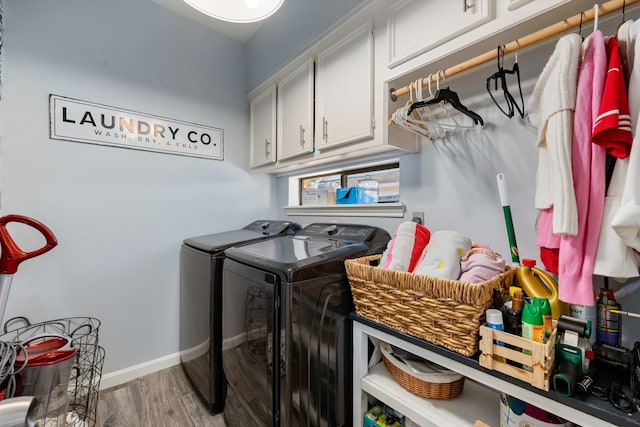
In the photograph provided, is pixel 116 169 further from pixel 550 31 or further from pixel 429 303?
pixel 550 31

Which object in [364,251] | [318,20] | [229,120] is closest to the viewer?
[364,251]

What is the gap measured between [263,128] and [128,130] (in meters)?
1.00

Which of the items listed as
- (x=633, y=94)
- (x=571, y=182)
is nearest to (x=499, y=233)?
(x=571, y=182)

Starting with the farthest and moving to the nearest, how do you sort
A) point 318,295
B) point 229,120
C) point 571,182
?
point 229,120, point 318,295, point 571,182

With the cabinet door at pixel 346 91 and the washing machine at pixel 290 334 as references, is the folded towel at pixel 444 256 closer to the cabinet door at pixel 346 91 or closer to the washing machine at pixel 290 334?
the washing machine at pixel 290 334

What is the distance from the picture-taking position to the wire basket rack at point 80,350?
158 centimetres

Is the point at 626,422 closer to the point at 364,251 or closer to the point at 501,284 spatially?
the point at 501,284

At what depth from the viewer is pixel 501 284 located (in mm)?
919

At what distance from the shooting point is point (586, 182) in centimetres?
75

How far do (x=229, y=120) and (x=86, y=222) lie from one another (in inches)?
53.0

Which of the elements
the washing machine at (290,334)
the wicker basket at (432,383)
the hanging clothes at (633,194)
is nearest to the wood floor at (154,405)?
the washing machine at (290,334)

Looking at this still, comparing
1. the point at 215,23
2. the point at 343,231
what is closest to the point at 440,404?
the point at 343,231

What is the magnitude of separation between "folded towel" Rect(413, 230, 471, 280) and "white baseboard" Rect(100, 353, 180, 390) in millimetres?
2149

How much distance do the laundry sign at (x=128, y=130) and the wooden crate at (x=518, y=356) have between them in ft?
7.59
